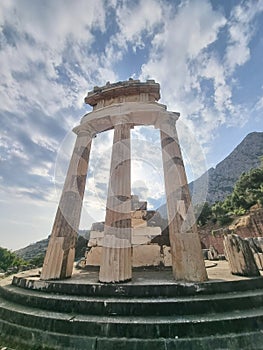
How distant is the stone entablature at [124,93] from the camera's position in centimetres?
878

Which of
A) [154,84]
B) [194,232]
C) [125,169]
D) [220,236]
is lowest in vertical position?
[194,232]

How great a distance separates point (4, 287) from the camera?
5785 millimetres

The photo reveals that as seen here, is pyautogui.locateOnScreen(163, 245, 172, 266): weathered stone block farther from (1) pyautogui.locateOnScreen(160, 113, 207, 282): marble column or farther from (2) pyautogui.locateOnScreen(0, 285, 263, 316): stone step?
(2) pyautogui.locateOnScreen(0, 285, 263, 316): stone step

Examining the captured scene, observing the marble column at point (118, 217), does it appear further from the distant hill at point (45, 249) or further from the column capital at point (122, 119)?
the distant hill at point (45, 249)

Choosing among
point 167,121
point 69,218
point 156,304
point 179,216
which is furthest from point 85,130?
point 156,304

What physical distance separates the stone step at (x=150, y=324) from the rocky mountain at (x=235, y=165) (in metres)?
104

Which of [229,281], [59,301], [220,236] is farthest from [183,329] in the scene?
[220,236]

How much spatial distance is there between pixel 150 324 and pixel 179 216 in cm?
327

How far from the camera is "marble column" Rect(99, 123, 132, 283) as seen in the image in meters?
5.54

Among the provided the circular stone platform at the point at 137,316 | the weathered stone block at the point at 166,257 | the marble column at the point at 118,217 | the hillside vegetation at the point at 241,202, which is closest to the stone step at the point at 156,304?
the circular stone platform at the point at 137,316

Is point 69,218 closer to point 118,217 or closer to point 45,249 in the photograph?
point 118,217

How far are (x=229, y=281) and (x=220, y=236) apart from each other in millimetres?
25163

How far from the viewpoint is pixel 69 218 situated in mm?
7234

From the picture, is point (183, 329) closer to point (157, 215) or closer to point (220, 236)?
point (157, 215)
